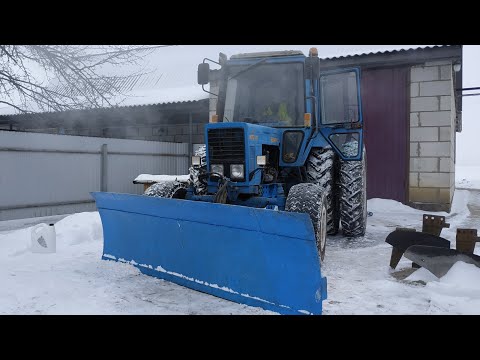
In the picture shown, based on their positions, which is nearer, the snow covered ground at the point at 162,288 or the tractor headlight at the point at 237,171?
the snow covered ground at the point at 162,288

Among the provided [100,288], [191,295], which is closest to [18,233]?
[100,288]

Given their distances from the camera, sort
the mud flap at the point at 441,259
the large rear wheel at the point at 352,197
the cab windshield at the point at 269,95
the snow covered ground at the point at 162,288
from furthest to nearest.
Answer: the large rear wheel at the point at 352,197
the cab windshield at the point at 269,95
the mud flap at the point at 441,259
the snow covered ground at the point at 162,288

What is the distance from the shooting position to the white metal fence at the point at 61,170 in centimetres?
840

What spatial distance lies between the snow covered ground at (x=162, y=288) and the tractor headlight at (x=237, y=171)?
1382 mm

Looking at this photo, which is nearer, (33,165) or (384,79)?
(33,165)

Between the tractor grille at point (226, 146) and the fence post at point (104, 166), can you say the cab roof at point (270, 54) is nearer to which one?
the tractor grille at point (226, 146)

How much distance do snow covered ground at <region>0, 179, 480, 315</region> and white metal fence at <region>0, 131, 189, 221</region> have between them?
3.50 metres

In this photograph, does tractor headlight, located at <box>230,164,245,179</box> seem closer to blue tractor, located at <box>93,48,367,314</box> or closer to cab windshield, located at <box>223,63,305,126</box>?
blue tractor, located at <box>93,48,367,314</box>

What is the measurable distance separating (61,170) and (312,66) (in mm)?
6613

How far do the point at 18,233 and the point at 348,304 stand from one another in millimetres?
4585

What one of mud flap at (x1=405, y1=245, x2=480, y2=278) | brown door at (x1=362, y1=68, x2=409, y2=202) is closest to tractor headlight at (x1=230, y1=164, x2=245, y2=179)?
mud flap at (x1=405, y1=245, x2=480, y2=278)

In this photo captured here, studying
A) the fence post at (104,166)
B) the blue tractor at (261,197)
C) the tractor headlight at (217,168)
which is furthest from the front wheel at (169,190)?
the fence post at (104,166)

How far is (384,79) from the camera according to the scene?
32.8ft

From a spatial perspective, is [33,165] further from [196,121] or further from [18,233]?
[196,121]
